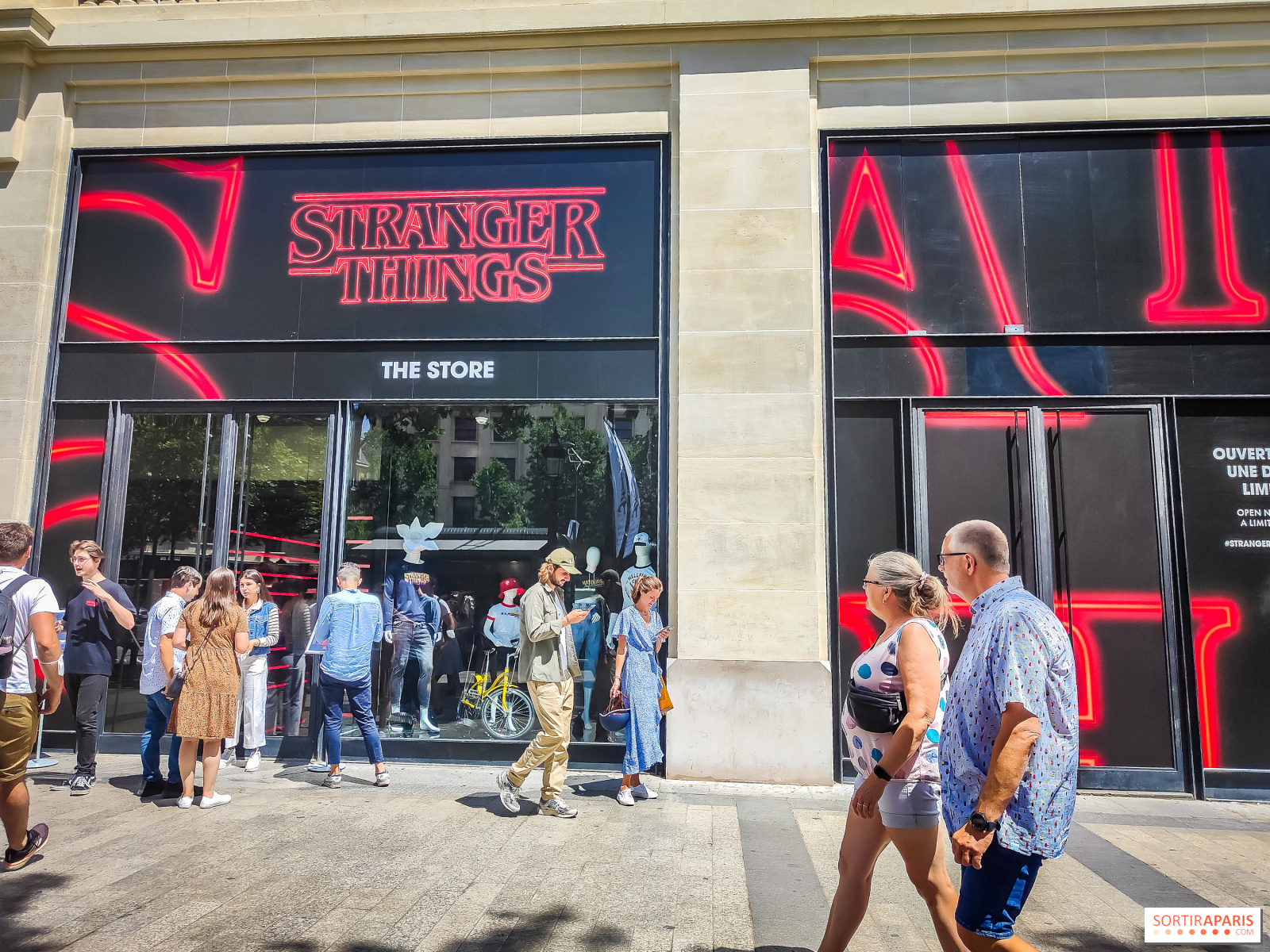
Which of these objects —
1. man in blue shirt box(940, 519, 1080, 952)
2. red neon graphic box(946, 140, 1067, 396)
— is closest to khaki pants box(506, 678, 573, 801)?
man in blue shirt box(940, 519, 1080, 952)

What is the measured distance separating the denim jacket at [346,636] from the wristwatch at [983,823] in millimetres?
5476

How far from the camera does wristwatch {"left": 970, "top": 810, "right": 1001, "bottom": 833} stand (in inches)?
96.0

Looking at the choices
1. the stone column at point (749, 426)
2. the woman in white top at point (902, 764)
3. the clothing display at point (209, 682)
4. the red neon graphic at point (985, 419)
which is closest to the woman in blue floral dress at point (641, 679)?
the stone column at point (749, 426)

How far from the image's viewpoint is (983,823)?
2.45 metres

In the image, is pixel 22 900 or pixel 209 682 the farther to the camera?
pixel 209 682

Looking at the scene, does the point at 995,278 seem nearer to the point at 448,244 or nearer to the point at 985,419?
the point at 985,419

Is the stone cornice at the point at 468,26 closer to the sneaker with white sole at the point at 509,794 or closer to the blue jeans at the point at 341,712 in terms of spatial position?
the blue jeans at the point at 341,712

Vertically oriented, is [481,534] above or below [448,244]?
below

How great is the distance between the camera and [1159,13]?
25.1 feet

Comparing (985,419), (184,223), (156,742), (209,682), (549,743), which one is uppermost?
(184,223)

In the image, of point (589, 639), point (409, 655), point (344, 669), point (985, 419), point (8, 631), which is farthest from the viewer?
point (409, 655)

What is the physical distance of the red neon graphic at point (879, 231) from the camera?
7.80 meters

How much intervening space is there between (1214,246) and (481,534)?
Result: 7669 millimetres

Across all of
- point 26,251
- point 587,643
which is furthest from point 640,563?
point 26,251
